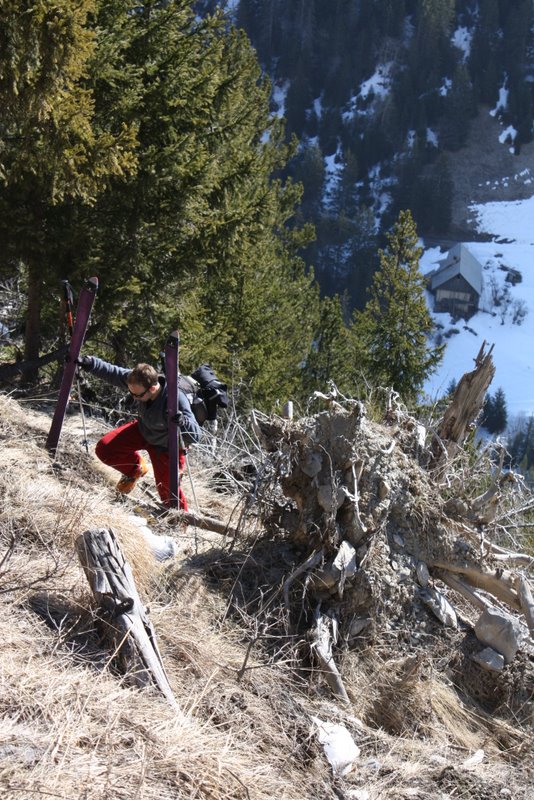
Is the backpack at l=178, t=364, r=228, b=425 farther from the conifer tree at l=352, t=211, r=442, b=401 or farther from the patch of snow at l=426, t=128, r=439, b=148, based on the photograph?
the patch of snow at l=426, t=128, r=439, b=148

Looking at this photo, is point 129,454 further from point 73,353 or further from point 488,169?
point 488,169

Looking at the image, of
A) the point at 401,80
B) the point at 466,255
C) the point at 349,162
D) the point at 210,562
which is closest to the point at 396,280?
the point at 210,562

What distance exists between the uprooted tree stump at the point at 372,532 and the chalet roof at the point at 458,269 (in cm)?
11272

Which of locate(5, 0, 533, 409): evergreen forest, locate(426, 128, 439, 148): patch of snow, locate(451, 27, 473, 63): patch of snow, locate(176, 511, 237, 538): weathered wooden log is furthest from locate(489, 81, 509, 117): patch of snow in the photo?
locate(176, 511, 237, 538): weathered wooden log

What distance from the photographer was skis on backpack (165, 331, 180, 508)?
6.10 meters

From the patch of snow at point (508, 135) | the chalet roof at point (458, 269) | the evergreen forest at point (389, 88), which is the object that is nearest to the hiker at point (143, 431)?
the chalet roof at point (458, 269)

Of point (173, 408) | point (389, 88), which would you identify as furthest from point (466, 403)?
point (389, 88)

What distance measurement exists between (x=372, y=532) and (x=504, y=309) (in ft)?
412

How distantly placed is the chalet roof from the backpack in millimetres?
112038

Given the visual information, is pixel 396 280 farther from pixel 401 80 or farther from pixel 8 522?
pixel 401 80

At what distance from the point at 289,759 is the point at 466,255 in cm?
11961

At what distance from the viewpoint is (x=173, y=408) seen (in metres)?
6.25

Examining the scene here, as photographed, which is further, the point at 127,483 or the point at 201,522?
the point at 127,483

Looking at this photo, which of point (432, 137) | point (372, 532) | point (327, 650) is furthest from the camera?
point (432, 137)
